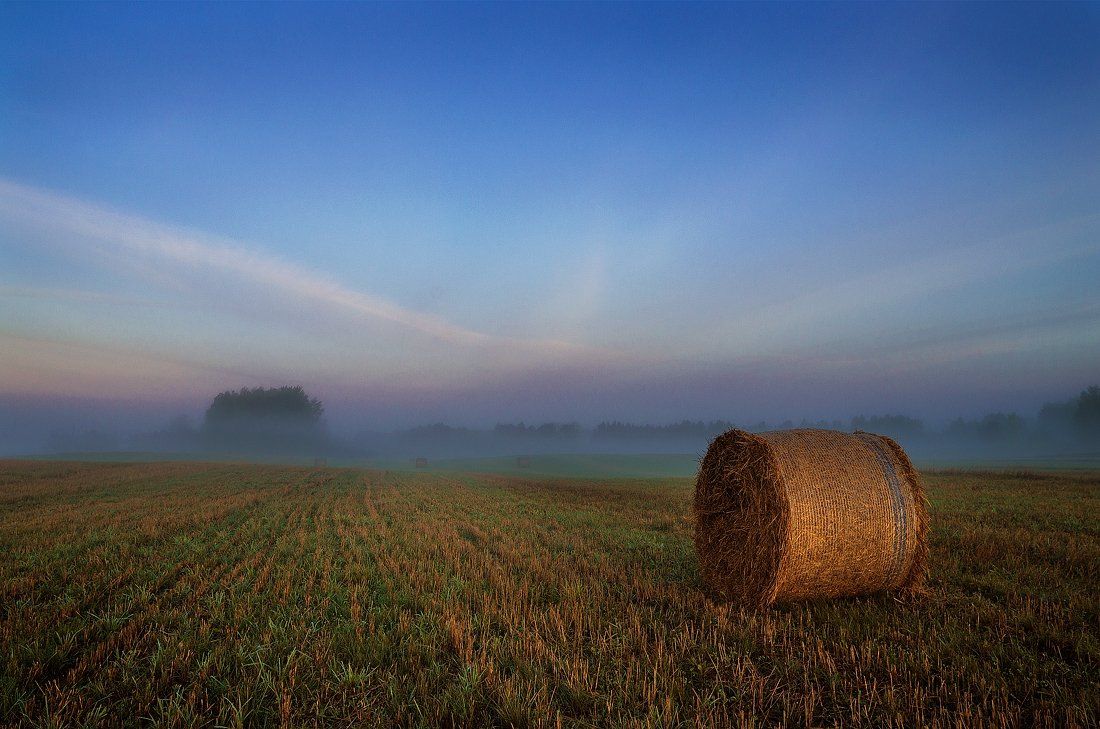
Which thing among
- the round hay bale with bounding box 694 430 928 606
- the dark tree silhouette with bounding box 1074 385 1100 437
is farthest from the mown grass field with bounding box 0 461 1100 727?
the dark tree silhouette with bounding box 1074 385 1100 437

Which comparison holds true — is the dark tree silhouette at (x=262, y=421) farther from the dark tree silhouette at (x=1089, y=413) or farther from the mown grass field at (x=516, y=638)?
the dark tree silhouette at (x=1089, y=413)

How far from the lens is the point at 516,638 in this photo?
5.35m

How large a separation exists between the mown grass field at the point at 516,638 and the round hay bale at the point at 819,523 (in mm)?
407

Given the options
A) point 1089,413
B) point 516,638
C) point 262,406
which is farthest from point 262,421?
point 1089,413

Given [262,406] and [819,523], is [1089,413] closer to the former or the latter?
[819,523]

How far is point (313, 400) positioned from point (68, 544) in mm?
143616

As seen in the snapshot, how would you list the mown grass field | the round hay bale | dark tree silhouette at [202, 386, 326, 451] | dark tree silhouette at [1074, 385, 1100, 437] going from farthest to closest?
dark tree silhouette at [202, 386, 326, 451], dark tree silhouette at [1074, 385, 1100, 437], the round hay bale, the mown grass field

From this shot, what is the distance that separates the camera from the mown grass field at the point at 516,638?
13.0ft

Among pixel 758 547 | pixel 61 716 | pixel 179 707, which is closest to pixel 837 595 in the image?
pixel 758 547

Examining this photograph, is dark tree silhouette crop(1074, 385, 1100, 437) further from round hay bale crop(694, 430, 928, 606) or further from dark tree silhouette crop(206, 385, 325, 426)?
dark tree silhouette crop(206, 385, 325, 426)

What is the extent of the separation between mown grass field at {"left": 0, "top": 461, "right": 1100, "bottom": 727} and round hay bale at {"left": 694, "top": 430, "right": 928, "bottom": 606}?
1.33 ft

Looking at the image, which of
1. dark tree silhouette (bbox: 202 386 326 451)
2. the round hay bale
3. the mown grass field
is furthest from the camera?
dark tree silhouette (bbox: 202 386 326 451)

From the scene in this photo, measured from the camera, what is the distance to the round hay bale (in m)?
6.52

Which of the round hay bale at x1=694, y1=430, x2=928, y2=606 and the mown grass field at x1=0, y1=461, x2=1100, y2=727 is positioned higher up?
the round hay bale at x1=694, y1=430, x2=928, y2=606
